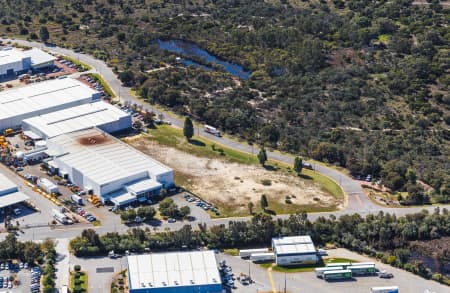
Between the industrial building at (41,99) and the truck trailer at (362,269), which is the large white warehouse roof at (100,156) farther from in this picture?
the truck trailer at (362,269)

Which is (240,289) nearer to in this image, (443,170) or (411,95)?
(443,170)

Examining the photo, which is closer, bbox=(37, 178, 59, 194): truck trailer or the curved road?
the curved road

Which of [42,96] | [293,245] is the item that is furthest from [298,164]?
[42,96]

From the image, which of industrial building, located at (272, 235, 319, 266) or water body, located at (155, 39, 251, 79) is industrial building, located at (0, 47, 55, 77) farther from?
industrial building, located at (272, 235, 319, 266)

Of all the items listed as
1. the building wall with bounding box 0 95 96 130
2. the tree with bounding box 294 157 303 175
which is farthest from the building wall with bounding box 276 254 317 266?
the building wall with bounding box 0 95 96 130

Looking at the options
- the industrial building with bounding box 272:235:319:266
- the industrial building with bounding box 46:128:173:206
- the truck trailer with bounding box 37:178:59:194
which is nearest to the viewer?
the industrial building with bounding box 272:235:319:266

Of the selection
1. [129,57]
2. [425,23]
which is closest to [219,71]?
[129,57]

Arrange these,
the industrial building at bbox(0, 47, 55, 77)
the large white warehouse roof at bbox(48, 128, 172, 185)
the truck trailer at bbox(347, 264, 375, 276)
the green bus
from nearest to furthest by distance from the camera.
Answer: the green bus
the truck trailer at bbox(347, 264, 375, 276)
the large white warehouse roof at bbox(48, 128, 172, 185)
the industrial building at bbox(0, 47, 55, 77)
